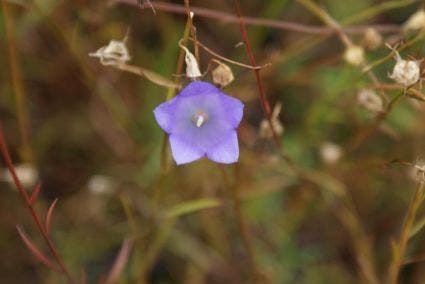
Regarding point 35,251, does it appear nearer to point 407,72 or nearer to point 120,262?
point 120,262

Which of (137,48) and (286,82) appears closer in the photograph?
(286,82)

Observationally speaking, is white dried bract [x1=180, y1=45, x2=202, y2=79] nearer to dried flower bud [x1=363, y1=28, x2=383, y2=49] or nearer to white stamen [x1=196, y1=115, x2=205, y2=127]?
white stamen [x1=196, y1=115, x2=205, y2=127]

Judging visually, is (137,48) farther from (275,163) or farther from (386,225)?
(386,225)

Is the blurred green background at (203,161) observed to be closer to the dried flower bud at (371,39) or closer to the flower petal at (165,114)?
the dried flower bud at (371,39)

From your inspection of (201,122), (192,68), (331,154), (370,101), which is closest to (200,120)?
(201,122)

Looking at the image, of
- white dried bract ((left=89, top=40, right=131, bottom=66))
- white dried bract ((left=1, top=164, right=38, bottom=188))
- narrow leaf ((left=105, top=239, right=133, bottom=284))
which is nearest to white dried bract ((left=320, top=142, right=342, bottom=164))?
narrow leaf ((left=105, top=239, right=133, bottom=284))

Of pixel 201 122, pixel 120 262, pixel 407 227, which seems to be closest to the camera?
pixel 407 227

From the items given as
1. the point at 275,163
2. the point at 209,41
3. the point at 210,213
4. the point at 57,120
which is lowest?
the point at 210,213

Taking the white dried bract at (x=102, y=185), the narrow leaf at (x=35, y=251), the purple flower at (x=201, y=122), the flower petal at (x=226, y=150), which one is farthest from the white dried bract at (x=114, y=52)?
the white dried bract at (x=102, y=185)

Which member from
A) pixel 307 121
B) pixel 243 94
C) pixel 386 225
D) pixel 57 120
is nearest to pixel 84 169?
pixel 57 120
